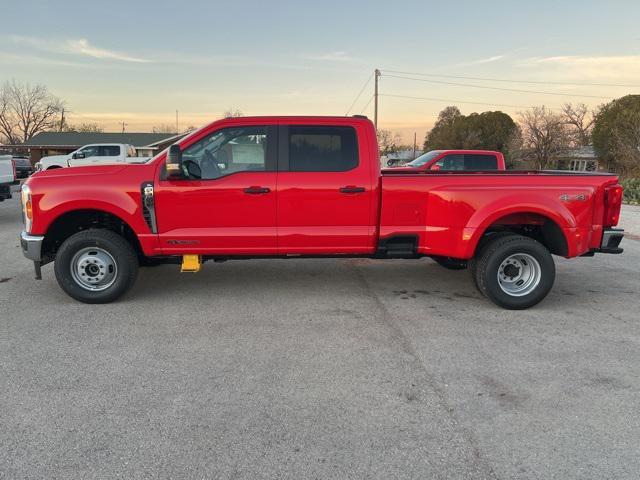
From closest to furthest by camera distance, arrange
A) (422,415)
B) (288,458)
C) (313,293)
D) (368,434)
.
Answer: (288,458) < (368,434) < (422,415) < (313,293)

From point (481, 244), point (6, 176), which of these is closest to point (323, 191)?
point (481, 244)

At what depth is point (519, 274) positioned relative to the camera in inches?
208

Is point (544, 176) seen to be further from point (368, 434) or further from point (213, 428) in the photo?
point (213, 428)

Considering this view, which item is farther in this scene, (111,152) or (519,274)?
(111,152)

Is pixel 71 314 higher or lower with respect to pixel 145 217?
lower

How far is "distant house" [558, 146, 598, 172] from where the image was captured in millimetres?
53013

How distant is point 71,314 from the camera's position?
4926 mm

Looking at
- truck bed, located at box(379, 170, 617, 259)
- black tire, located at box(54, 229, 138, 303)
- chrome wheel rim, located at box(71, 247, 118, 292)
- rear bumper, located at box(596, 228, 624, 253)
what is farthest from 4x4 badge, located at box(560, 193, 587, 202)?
chrome wheel rim, located at box(71, 247, 118, 292)

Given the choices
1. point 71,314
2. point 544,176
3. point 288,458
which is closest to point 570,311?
point 544,176

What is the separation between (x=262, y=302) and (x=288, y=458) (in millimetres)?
2822

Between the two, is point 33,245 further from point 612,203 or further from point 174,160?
point 612,203

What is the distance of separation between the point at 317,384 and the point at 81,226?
144 inches

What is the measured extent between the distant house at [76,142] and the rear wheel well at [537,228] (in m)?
47.8

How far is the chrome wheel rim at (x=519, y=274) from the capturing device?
17.0 feet
